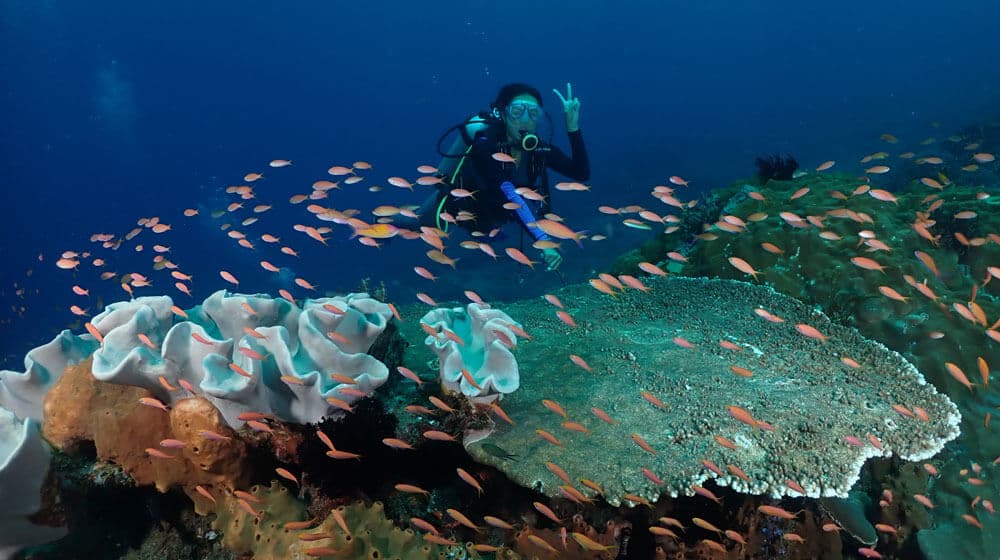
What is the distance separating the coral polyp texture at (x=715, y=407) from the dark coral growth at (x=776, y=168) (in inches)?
167

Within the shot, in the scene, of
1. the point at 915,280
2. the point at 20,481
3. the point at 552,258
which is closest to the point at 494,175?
the point at 552,258

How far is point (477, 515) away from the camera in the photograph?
390 centimetres

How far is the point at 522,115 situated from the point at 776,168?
A: 5249 mm

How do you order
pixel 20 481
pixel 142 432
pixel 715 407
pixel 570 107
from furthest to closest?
pixel 570 107 → pixel 715 407 → pixel 142 432 → pixel 20 481

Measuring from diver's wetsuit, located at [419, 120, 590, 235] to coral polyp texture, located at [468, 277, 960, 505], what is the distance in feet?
9.01

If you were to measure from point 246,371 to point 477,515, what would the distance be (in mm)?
2122

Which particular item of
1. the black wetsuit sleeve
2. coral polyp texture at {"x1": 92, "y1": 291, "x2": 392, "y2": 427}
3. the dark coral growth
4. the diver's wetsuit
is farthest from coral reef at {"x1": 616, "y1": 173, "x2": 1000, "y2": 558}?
coral polyp texture at {"x1": 92, "y1": 291, "x2": 392, "y2": 427}

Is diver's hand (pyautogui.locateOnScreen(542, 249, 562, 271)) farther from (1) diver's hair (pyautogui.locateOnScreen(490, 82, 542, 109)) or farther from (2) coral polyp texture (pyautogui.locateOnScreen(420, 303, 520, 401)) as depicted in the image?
(1) diver's hair (pyautogui.locateOnScreen(490, 82, 542, 109))

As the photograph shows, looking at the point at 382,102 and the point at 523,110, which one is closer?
the point at 523,110

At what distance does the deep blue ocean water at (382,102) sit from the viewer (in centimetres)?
3650

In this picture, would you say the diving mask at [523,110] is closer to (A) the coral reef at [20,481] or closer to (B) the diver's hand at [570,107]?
(B) the diver's hand at [570,107]

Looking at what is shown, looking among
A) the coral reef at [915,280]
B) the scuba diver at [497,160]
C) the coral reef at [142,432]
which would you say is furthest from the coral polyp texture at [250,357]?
the coral reef at [915,280]

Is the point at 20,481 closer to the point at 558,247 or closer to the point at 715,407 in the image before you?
the point at 558,247

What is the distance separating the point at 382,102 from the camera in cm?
10388
